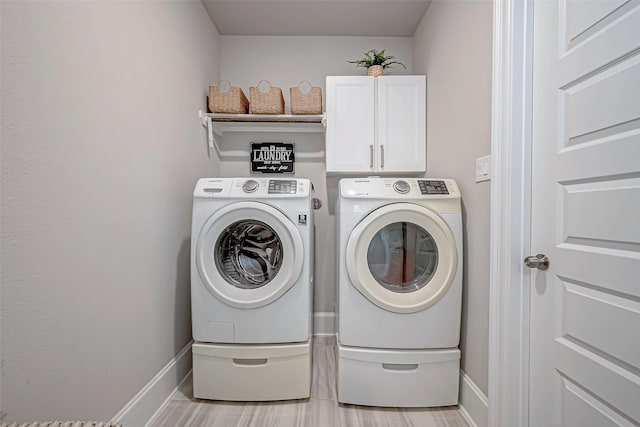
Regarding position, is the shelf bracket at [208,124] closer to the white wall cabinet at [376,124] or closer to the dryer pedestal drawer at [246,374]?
the white wall cabinet at [376,124]

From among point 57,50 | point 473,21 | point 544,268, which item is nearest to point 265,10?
point 473,21

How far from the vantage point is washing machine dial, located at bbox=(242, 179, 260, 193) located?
158 centimetres

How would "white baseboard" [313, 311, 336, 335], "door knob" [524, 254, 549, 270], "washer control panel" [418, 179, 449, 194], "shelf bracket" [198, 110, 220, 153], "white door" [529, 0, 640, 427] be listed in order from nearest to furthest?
"white door" [529, 0, 640, 427] → "door knob" [524, 254, 549, 270] → "washer control panel" [418, 179, 449, 194] → "shelf bracket" [198, 110, 220, 153] → "white baseboard" [313, 311, 336, 335]

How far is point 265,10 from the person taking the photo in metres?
2.19

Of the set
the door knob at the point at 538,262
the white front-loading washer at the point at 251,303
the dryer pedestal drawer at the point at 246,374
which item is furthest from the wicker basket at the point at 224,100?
the door knob at the point at 538,262

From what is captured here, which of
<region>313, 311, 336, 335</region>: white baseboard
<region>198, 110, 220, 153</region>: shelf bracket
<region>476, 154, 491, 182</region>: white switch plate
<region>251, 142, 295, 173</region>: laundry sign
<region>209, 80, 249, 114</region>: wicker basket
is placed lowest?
<region>313, 311, 336, 335</region>: white baseboard

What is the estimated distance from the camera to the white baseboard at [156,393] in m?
1.29

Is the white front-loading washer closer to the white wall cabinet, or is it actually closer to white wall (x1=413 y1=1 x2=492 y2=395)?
the white wall cabinet

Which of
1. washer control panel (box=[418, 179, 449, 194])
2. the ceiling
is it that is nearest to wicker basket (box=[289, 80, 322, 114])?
the ceiling

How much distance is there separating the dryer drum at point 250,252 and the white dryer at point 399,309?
406 millimetres

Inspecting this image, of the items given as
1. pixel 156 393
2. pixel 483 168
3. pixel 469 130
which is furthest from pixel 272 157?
pixel 156 393

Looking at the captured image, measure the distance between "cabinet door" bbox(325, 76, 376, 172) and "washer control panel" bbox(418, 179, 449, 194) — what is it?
1.99ft

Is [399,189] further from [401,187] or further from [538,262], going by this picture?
[538,262]

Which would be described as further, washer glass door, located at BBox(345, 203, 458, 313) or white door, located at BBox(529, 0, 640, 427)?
washer glass door, located at BBox(345, 203, 458, 313)
